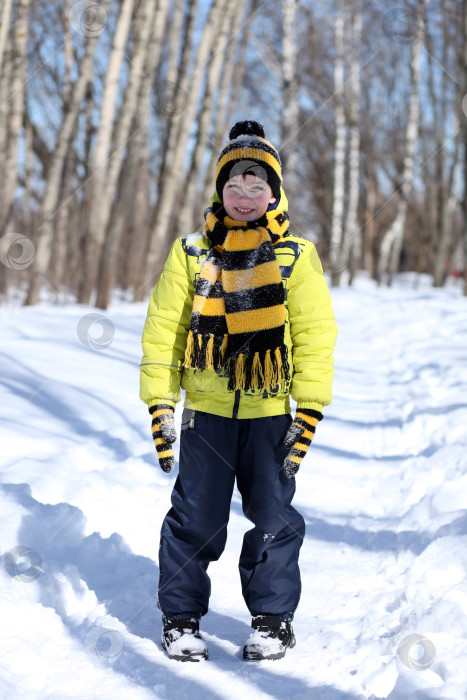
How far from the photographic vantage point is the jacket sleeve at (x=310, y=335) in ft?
7.56

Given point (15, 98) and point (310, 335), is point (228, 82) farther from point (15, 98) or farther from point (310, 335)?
point (310, 335)

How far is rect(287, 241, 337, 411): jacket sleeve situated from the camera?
2.30 m

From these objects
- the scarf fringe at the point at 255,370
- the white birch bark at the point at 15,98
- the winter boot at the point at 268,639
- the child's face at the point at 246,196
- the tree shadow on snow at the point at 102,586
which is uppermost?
the white birch bark at the point at 15,98

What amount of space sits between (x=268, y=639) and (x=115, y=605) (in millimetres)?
612

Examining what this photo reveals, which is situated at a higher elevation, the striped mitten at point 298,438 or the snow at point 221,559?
the striped mitten at point 298,438

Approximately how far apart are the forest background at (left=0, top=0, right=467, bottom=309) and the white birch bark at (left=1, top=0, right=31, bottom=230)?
0.03 meters

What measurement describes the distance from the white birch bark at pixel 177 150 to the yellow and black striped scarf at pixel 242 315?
11337mm

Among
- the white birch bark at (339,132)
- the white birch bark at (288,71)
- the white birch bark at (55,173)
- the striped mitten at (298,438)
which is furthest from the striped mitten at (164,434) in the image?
the white birch bark at (339,132)

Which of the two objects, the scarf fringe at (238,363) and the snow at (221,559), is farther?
the scarf fringe at (238,363)

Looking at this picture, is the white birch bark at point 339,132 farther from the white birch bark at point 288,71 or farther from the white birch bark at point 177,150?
the white birch bark at point 177,150

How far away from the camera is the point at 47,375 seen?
18.3 feet

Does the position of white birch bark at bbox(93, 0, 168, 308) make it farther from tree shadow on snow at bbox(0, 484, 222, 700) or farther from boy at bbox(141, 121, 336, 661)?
boy at bbox(141, 121, 336, 661)

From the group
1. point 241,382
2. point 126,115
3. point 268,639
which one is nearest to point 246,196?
point 241,382

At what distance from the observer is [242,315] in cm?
231
